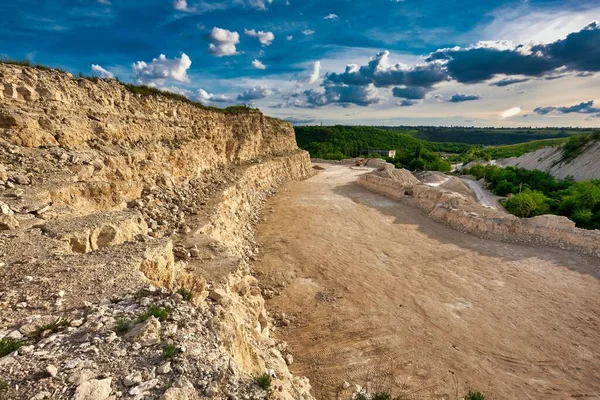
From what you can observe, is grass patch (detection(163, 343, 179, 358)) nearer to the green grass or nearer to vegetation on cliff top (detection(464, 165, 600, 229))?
vegetation on cliff top (detection(464, 165, 600, 229))

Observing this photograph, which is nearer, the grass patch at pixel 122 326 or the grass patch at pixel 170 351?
the grass patch at pixel 170 351

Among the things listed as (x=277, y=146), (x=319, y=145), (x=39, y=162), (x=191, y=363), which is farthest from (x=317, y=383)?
(x=319, y=145)

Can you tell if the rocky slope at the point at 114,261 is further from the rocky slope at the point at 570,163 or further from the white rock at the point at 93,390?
the rocky slope at the point at 570,163

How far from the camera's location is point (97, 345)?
15.3ft

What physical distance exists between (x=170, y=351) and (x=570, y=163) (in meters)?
58.3

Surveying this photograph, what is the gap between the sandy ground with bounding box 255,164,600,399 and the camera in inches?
390

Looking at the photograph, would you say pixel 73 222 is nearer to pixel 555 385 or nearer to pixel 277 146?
pixel 555 385

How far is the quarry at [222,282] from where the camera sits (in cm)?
488

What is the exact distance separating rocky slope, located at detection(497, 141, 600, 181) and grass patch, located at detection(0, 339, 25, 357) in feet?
172

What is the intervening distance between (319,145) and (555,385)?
79.2 m

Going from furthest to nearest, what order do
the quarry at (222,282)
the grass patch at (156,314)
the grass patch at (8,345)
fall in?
the grass patch at (156,314) < the quarry at (222,282) < the grass patch at (8,345)

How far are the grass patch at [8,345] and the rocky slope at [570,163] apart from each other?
172 ft

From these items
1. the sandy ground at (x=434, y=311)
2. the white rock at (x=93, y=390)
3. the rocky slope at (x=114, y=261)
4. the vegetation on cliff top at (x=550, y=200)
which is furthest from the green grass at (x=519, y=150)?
the white rock at (x=93, y=390)

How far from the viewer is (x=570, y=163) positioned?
46.4 meters
